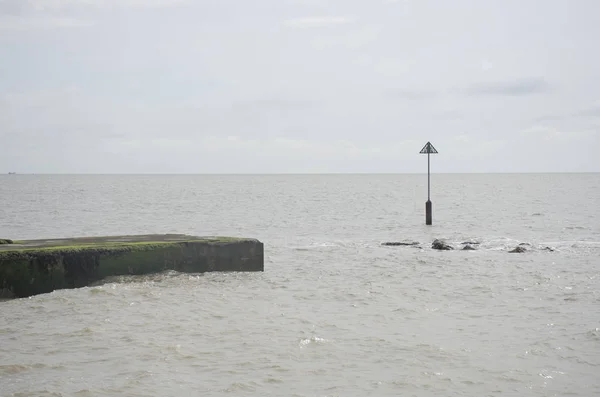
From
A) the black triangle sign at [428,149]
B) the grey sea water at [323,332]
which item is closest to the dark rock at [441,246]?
the grey sea water at [323,332]

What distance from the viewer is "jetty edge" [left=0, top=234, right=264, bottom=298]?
13.1 meters

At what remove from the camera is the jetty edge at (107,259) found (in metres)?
13.1

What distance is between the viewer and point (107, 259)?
14.3 metres

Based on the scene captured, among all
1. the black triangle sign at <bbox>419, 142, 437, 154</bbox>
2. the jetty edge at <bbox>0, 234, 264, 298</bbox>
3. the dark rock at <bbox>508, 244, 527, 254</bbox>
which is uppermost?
the black triangle sign at <bbox>419, 142, 437, 154</bbox>

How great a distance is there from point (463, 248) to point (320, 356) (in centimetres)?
1514

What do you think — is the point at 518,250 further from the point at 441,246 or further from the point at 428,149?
the point at 428,149

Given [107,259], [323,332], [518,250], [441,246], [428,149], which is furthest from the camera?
[428,149]

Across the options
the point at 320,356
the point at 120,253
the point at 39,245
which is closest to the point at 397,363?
the point at 320,356

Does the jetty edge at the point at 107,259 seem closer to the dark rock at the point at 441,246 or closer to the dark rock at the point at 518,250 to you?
the dark rock at the point at 441,246

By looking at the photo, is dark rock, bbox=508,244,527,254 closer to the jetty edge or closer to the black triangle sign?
the jetty edge

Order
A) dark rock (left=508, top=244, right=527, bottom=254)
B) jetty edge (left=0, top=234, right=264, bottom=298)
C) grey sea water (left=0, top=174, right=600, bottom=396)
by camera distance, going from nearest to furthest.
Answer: grey sea water (left=0, top=174, right=600, bottom=396)
jetty edge (left=0, top=234, right=264, bottom=298)
dark rock (left=508, top=244, right=527, bottom=254)

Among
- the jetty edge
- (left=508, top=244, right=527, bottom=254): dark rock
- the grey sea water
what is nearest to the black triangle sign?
(left=508, top=244, right=527, bottom=254): dark rock

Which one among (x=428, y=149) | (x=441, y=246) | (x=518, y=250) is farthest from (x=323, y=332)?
(x=428, y=149)

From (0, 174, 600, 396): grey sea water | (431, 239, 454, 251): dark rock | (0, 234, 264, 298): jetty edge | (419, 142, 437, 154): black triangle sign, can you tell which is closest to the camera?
(0, 174, 600, 396): grey sea water
